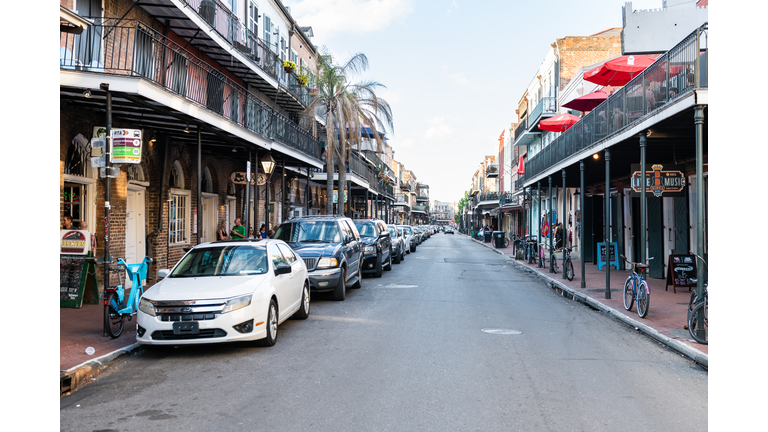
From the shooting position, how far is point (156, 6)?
46.4 ft

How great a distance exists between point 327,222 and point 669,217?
1059 centimetres

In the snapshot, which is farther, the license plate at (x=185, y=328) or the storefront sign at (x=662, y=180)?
the storefront sign at (x=662, y=180)

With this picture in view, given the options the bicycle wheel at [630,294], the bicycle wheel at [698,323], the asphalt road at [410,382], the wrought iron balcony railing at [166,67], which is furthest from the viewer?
the bicycle wheel at [630,294]

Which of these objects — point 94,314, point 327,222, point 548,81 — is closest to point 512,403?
point 94,314

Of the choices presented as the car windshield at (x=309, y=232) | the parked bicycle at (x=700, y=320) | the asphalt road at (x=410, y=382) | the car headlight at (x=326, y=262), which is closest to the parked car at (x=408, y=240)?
the car windshield at (x=309, y=232)

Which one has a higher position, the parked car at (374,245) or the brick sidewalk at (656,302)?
the parked car at (374,245)

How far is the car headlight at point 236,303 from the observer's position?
23.9 ft

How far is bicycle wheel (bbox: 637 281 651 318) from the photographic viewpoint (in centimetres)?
994

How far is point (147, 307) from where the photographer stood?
740 cm

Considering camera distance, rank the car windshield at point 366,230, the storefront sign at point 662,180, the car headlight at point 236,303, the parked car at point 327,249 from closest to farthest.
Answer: the car headlight at point 236,303
the parked car at point 327,249
the storefront sign at point 662,180
the car windshield at point 366,230

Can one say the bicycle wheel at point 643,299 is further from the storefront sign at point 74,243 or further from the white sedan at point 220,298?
the storefront sign at point 74,243

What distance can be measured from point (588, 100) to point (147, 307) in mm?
16251

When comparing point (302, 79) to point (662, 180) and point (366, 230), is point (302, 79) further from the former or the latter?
point (662, 180)

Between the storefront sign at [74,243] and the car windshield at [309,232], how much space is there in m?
4.28
